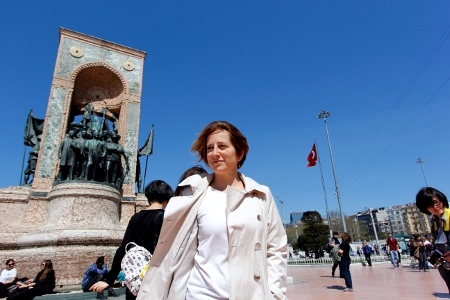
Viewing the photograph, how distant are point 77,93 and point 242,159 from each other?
13.7 m

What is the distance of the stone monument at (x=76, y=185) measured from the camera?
23.7 feet

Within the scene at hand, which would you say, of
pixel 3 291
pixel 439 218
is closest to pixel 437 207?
pixel 439 218

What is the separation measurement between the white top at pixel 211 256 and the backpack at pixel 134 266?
0.66 m

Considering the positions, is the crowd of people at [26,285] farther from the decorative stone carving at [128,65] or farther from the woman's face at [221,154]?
Answer: the decorative stone carving at [128,65]

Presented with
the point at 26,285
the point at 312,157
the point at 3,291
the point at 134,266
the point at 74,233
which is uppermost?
the point at 312,157

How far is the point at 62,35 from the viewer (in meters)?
12.2

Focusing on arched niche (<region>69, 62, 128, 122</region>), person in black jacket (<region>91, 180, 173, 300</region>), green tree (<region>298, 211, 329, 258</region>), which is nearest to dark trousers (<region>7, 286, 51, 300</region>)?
person in black jacket (<region>91, 180, 173, 300</region>)

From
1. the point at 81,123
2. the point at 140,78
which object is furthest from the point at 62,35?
the point at 81,123

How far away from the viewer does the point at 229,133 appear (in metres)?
1.86

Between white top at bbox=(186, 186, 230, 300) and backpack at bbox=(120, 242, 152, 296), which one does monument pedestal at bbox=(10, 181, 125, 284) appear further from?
white top at bbox=(186, 186, 230, 300)

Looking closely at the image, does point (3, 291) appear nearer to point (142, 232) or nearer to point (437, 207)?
point (142, 232)

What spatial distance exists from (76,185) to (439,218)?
838 cm

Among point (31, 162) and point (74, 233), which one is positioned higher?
point (31, 162)

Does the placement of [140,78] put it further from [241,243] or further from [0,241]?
[241,243]
